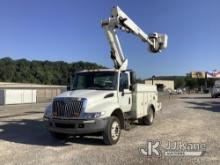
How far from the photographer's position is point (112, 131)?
37.3 feet

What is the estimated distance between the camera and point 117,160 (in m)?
9.20

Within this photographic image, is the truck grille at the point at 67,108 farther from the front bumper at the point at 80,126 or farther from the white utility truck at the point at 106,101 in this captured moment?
the front bumper at the point at 80,126

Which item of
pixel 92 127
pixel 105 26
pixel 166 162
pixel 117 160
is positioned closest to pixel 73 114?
pixel 92 127

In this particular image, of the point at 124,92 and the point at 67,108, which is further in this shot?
the point at 124,92

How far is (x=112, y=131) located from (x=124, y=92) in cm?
203

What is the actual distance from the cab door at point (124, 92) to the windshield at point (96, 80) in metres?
0.34

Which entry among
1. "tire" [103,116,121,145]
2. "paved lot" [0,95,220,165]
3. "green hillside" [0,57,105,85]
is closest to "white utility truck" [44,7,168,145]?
"tire" [103,116,121,145]

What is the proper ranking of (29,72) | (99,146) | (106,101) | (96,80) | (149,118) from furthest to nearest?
1. (29,72)
2. (149,118)
3. (96,80)
4. (106,101)
5. (99,146)

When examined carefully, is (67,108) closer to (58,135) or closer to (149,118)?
(58,135)

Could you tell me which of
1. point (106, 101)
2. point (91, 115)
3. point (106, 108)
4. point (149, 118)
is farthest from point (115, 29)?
point (91, 115)

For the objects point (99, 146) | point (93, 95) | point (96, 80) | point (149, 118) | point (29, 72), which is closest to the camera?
point (99, 146)

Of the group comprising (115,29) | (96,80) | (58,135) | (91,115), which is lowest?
(58,135)

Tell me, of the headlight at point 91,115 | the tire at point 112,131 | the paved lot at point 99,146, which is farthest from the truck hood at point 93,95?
the paved lot at point 99,146

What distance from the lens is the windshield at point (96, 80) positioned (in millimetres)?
12586
